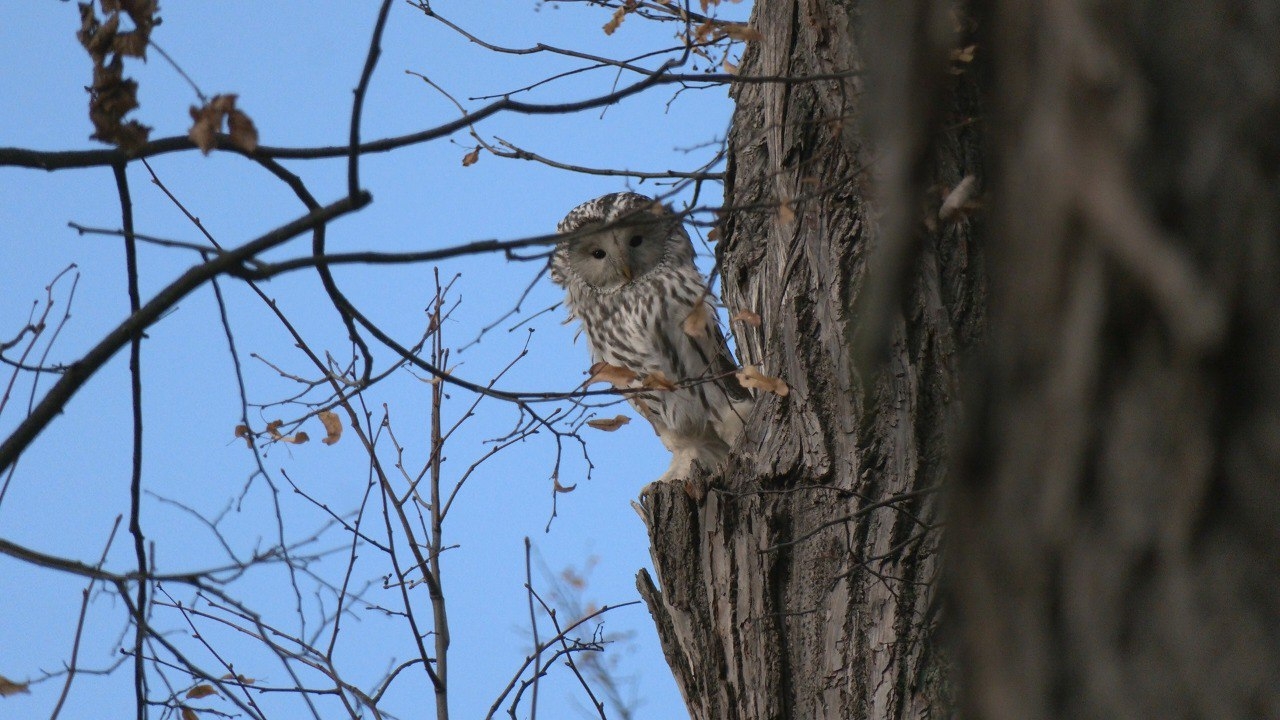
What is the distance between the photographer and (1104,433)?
1.05m

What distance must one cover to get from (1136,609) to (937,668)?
217 centimetres

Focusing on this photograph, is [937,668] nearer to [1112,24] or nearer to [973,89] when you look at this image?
[973,89]

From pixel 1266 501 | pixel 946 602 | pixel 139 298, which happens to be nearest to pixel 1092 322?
pixel 1266 501

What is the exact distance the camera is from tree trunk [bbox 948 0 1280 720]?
1.01 m

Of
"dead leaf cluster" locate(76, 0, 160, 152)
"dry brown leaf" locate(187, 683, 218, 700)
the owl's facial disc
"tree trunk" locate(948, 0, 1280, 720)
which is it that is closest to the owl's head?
the owl's facial disc

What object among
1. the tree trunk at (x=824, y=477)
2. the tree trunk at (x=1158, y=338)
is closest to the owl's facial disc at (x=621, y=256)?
the tree trunk at (x=824, y=477)

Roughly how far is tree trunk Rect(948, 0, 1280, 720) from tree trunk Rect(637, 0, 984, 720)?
199 centimetres

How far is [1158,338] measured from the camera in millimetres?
1016

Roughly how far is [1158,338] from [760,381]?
221cm

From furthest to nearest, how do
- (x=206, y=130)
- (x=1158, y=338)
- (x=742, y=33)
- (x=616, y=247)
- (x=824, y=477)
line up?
(x=616, y=247), (x=742, y=33), (x=824, y=477), (x=206, y=130), (x=1158, y=338)

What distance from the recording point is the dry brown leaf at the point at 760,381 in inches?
126

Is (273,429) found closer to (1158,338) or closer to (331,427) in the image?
(331,427)

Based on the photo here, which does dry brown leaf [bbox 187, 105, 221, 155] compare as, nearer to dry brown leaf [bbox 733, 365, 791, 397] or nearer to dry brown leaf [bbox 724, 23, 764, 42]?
dry brown leaf [bbox 733, 365, 791, 397]

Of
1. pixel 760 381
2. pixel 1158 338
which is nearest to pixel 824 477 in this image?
pixel 760 381
